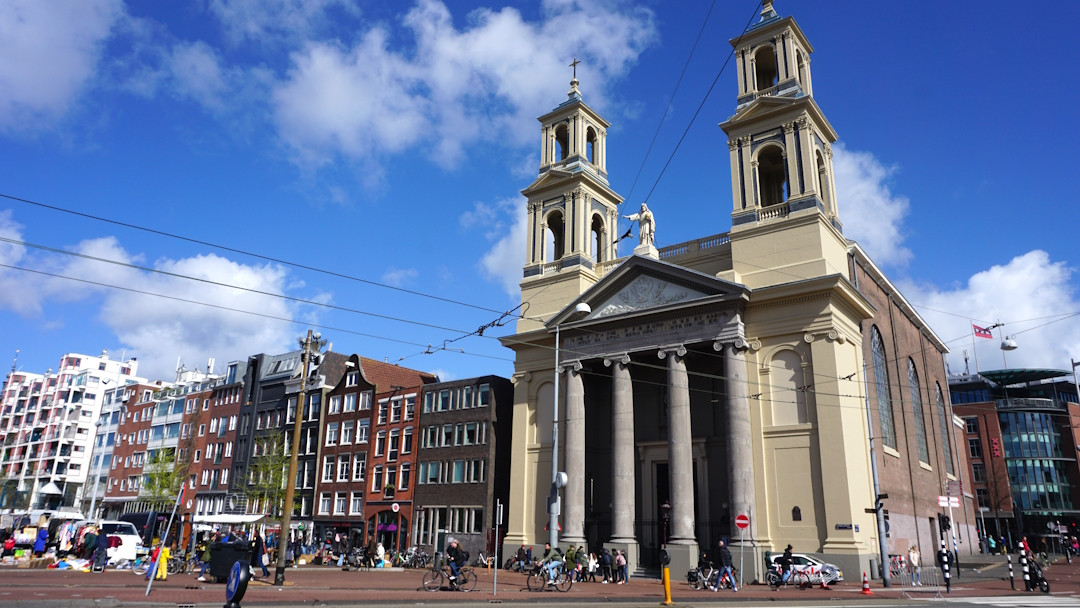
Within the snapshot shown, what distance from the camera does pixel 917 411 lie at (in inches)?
1934

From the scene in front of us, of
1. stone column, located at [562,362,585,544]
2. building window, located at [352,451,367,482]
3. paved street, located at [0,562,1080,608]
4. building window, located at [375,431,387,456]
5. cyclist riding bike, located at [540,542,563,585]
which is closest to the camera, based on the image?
paved street, located at [0,562,1080,608]

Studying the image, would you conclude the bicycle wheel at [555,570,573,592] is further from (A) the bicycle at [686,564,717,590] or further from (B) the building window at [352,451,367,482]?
(B) the building window at [352,451,367,482]

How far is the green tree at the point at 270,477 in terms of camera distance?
61781 mm

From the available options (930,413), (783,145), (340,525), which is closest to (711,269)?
(783,145)

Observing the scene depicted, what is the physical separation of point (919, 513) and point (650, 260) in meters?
20.6

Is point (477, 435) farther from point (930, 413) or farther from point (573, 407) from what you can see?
point (930, 413)

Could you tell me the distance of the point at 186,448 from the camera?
8156cm

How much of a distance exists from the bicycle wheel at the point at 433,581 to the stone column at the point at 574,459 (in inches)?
555

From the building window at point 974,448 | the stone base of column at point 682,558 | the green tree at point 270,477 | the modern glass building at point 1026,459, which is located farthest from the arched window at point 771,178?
the building window at point 974,448

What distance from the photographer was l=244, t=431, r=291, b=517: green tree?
61.8m

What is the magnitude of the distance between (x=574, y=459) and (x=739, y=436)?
9.25m

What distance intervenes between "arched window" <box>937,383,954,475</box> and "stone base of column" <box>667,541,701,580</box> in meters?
29.0

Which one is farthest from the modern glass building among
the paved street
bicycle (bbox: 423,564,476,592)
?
bicycle (bbox: 423,564,476,592)

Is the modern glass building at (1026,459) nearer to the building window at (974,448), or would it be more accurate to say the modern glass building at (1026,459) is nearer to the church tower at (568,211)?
the building window at (974,448)
